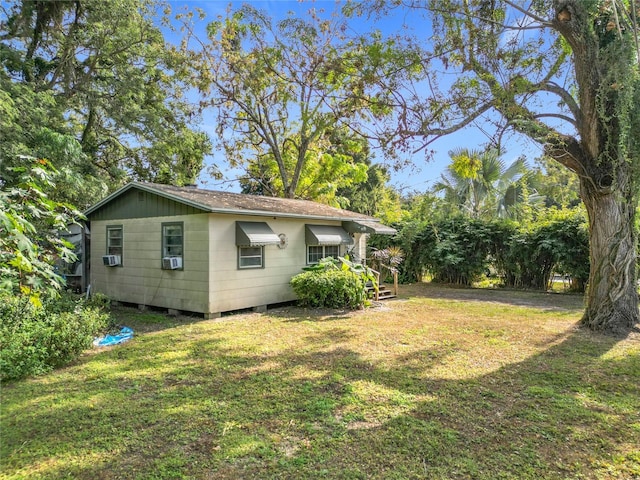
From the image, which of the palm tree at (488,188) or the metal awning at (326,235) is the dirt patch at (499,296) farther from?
the palm tree at (488,188)

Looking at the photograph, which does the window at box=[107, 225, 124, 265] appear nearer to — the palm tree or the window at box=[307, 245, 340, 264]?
the window at box=[307, 245, 340, 264]

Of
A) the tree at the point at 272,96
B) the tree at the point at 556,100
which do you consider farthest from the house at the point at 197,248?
the tree at the point at 556,100

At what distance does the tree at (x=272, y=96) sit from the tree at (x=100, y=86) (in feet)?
6.36

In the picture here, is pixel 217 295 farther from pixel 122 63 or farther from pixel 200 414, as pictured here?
pixel 122 63

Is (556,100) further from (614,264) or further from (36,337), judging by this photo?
(36,337)

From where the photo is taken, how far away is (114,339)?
6.45 m

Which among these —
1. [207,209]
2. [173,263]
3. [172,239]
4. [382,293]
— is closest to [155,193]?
[172,239]

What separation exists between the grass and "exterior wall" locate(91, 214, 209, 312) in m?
1.76

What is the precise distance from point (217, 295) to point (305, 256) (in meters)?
3.11

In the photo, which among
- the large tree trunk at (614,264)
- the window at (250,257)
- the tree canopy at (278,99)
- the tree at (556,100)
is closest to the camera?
the tree at (556,100)

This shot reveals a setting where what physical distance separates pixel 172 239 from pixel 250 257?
1864mm

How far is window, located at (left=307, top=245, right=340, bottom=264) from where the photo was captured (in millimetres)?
10859

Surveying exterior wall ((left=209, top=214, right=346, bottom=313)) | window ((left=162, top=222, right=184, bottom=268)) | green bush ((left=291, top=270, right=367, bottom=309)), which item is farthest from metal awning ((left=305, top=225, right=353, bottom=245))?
window ((left=162, top=222, right=184, bottom=268))

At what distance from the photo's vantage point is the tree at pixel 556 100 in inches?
241
